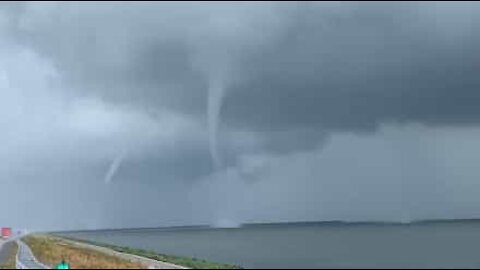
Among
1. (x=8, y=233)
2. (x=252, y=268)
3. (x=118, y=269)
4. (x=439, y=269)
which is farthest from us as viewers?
(x=8, y=233)

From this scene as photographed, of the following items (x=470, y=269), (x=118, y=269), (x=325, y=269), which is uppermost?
(x=470, y=269)

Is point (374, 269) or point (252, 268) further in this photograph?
point (252, 268)

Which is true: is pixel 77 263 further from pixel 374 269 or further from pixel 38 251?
pixel 374 269

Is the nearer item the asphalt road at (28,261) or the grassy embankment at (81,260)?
the asphalt road at (28,261)

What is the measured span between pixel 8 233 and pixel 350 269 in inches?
3651

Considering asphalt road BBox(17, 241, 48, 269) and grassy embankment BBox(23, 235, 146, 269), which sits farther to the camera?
grassy embankment BBox(23, 235, 146, 269)

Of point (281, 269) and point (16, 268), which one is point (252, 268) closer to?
point (281, 269)

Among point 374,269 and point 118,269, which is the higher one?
point 374,269

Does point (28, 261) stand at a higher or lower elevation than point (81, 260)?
lower

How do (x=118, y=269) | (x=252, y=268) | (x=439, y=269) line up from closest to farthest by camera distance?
(x=118, y=269) → (x=439, y=269) → (x=252, y=268)

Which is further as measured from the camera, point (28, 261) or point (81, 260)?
point (81, 260)

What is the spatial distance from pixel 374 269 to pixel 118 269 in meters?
38.9

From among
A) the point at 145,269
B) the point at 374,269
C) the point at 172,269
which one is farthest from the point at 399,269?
the point at 145,269

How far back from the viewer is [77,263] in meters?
72.0
